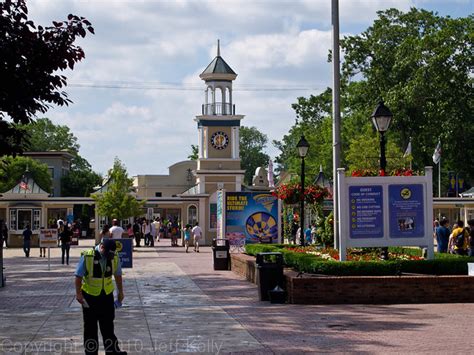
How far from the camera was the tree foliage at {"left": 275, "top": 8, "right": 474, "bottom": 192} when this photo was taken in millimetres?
54906

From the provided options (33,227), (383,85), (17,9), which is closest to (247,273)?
(17,9)

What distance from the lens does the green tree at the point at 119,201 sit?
160ft

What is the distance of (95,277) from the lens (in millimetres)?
10281

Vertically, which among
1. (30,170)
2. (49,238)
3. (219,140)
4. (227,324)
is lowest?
(227,324)

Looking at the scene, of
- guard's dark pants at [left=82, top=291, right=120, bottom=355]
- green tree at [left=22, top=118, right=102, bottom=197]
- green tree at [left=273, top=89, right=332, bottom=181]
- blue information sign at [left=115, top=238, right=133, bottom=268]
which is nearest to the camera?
guard's dark pants at [left=82, top=291, right=120, bottom=355]

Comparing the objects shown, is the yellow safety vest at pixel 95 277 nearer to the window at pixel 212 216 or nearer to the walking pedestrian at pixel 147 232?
the walking pedestrian at pixel 147 232

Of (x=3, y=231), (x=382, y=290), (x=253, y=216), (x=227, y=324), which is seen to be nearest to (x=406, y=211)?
(x=382, y=290)

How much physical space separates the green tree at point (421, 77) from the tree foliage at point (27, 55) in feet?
133

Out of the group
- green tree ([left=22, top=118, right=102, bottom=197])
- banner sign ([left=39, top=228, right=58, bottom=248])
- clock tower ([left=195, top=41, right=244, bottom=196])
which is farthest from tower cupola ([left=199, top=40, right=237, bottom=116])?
green tree ([left=22, top=118, right=102, bottom=197])

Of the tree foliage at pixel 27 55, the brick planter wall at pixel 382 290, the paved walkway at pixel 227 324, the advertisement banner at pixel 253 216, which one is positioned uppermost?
the tree foliage at pixel 27 55

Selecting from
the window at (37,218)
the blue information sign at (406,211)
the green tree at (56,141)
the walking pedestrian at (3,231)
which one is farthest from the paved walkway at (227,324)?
the green tree at (56,141)

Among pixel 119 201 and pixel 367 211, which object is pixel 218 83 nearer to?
pixel 119 201

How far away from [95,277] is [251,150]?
133286mm

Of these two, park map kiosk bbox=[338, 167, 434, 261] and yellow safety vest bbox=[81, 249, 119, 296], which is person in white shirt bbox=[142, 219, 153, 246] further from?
yellow safety vest bbox=[81, 249, 119, 296]
